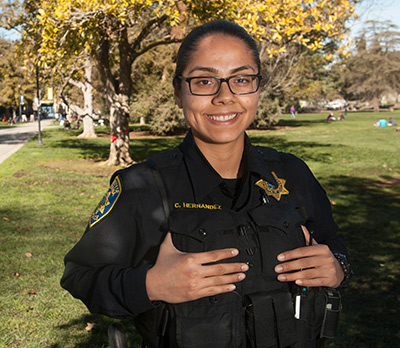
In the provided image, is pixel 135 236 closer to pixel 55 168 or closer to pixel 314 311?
pixel 314 311

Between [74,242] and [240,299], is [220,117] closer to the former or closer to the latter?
[240,299]

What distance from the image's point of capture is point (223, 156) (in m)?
1.84

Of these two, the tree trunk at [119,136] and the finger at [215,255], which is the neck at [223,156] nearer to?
the finger at [215,255]

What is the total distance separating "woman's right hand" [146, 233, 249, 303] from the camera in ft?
4.65

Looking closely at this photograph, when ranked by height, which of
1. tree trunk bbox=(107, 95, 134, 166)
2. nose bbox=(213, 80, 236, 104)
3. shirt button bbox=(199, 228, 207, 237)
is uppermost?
nose bbox=(213, 80, 236, 104)

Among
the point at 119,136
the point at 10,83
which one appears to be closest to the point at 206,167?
the point at 119,136

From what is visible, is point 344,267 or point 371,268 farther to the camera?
point 371,268

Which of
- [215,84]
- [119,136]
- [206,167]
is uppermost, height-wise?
[215,84]

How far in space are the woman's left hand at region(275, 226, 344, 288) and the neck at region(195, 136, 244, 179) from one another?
0.45 m

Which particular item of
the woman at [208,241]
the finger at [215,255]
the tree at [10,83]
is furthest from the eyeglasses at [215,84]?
the tree at [10,83]

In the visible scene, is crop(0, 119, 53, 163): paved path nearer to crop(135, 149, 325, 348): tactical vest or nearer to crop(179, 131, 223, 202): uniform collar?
crop(179, 131, 223, 202): uniform collar

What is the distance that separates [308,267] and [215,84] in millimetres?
764

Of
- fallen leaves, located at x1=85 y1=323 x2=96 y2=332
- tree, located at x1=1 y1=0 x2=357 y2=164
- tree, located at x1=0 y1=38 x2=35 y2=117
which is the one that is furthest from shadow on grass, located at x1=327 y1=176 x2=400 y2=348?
tree, located at x1=0 y1=38 x2=35 y2=117

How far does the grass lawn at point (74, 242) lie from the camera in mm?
4309
